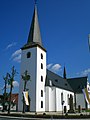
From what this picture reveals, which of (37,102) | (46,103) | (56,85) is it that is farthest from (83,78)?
(37,102)

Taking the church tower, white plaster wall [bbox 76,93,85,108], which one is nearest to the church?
the church tower

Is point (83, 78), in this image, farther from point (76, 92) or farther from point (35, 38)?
point (35, 38)

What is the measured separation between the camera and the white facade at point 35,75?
157ft

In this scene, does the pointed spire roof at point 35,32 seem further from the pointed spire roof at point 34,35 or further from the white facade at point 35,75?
the white facade at point 35,75

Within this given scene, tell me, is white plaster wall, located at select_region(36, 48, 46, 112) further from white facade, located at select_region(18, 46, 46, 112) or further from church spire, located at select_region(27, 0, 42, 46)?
church spire, located at select_region(27, 0, 42, 46)

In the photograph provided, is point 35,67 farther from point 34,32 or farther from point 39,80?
point 34,32

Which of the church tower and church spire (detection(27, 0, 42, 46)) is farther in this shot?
church spire (detection(27, 0, 42, 46))

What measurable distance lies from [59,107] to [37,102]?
9483 millimetres

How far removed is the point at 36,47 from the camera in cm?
5156

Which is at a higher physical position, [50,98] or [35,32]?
[35,32]

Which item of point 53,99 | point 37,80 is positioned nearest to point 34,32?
point 37,80

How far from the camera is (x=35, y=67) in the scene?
163ft

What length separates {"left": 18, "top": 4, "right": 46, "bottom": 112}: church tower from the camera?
4812 centimetres

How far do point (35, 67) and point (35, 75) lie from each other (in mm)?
2096
